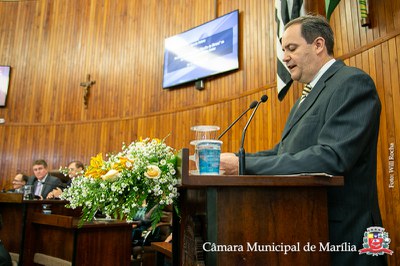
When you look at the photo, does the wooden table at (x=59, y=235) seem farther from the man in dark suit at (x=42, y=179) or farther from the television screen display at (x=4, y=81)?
the television screen display at (x=4, y=81)

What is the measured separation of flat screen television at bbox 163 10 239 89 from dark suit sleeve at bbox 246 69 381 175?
3963 millimetres

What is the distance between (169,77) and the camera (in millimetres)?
6504

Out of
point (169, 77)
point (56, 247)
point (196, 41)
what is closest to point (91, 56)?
point (169, 77)

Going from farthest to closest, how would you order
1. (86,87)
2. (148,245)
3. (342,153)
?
1. (86,87)
2. (148,245)
3. (342,153)

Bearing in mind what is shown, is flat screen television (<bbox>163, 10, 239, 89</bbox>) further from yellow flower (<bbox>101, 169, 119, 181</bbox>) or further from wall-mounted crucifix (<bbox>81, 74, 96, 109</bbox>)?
yellow flower (<bbox>101, 169, 119, 181</bbox>)

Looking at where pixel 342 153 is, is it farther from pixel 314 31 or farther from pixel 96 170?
pixel 96 170

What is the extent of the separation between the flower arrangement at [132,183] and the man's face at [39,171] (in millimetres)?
4858

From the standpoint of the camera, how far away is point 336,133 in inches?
53.2

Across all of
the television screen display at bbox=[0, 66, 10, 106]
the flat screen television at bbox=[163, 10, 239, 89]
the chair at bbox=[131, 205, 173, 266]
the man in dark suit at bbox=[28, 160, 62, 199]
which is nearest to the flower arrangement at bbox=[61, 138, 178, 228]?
the chair at bbox=[131, 205, 173, 266]

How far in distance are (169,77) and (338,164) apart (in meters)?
5.43

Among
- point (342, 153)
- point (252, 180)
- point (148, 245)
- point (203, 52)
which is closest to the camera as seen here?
point (252, 180)

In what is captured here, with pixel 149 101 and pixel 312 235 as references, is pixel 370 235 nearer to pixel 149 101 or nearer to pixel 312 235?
pixel 312 235

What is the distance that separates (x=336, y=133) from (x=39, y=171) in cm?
569

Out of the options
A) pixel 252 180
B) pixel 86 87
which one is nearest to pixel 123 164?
pixel 252 180
